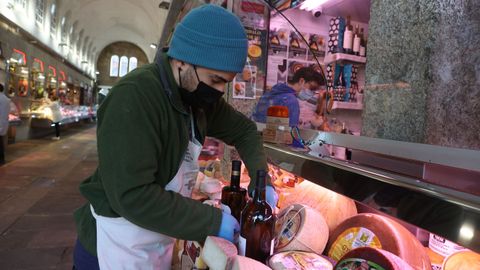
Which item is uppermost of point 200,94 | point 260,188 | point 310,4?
point 310,4

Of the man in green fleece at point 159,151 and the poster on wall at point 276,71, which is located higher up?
the poster on wall at point 276,71

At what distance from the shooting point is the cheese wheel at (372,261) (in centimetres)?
103

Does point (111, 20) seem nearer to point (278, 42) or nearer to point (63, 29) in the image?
point (63, 29)

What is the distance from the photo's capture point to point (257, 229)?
4.22 ft

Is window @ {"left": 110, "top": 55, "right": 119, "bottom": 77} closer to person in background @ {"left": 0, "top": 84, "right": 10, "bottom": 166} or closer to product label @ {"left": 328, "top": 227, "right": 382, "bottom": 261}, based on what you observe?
person in background @ {"left": 0, "top": 84, "right": 10, "bottom": 166}

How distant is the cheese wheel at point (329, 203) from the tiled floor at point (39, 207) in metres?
3.03

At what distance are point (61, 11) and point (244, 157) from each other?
24426mm

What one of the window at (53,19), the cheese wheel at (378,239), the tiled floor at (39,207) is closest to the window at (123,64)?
the window at (53,19)

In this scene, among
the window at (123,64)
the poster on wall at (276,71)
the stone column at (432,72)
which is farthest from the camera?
the window at (123,64)

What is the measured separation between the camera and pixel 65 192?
679cm

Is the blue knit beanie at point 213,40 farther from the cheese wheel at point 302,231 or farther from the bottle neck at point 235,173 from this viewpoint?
the cheese wheel at point 302,231

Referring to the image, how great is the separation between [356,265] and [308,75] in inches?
110

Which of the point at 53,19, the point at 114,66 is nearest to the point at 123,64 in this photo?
the point at 114,66

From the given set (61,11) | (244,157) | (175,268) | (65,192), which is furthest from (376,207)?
(61,11)
